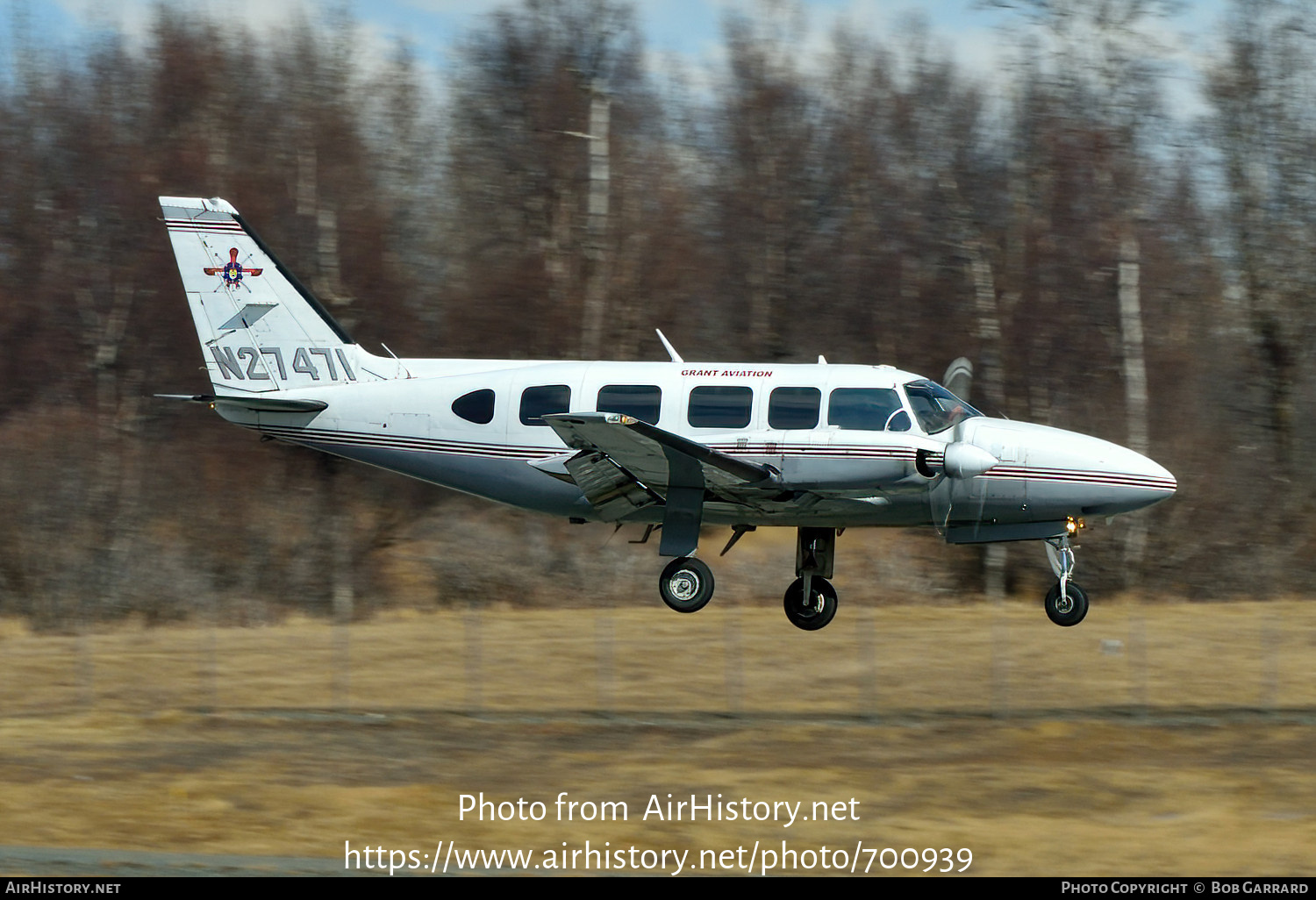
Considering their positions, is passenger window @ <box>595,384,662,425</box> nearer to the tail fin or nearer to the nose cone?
the tail fin

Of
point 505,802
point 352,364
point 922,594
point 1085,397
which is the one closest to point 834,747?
point 505,802

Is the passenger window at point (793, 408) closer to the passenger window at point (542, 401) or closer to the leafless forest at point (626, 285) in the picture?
the passenger window at point (542, 401)

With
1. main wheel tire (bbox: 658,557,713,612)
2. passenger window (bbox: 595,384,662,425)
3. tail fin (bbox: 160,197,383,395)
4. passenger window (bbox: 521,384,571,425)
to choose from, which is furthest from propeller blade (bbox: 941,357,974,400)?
tail fin (bbox: 160,197,383,395)

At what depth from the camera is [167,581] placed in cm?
3581

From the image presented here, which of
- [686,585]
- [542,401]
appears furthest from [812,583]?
[542,401]

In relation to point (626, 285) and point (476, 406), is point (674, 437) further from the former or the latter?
point (626, 285)

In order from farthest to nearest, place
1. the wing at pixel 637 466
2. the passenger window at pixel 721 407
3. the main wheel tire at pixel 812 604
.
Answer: the main wheel tire at pixel 812 604 < the passenger window at pixel 721 407 < the wing at pixel 637 466

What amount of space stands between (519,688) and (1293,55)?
23.8 m

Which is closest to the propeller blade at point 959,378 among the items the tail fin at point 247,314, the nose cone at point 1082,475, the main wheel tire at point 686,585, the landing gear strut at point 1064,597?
the nose cone at point 1082,475

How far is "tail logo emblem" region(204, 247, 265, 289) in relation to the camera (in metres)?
21.3

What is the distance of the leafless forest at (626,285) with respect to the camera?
34.1 metres

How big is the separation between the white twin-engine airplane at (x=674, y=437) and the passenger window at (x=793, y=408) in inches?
0.9

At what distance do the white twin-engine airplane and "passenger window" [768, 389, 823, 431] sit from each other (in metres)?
0.02
